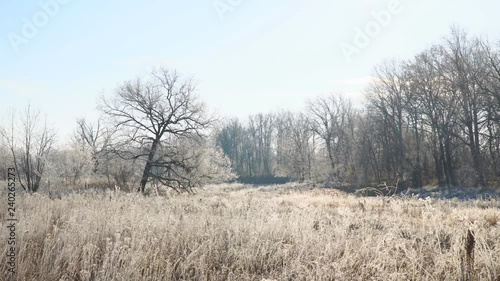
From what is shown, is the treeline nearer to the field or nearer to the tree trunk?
the tree trunk

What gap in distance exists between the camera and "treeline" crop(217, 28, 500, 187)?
31594 mm

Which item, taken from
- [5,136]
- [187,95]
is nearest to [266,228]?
[187,95]

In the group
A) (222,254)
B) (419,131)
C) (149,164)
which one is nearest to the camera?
(222,254)

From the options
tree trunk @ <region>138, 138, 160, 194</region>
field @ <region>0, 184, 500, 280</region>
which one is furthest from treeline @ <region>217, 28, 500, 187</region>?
field @ <region>0, 184, 500, 280</region>

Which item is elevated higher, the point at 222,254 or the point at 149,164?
Answer: the point at 149,164

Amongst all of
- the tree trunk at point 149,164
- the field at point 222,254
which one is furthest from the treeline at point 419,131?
the field at point 222,254

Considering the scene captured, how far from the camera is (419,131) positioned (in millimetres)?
43094

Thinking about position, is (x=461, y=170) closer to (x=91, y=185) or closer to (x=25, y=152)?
(x=91, y=185)

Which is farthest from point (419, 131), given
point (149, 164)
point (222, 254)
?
point (222, 254)

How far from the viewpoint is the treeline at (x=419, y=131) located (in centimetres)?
3159

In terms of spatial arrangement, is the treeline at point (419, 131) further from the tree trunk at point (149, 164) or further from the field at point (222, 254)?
the field at point (222, 254)

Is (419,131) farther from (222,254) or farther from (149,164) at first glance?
(222,254)

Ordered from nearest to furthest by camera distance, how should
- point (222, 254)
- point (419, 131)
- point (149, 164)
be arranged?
point (222, 254), point (149, 164), point (419, 131)

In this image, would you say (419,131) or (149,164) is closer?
(149,164)
